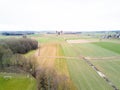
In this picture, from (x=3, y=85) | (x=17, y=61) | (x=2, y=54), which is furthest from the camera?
(x=2, y=54)

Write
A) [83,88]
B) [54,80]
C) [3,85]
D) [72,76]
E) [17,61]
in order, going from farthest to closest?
[17,61] → [72,76] → [3,85] → [83,88] → [54,80]

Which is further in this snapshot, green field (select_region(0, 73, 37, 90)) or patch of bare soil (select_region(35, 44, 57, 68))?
patch of bare soil (select_region(35, 44, 57, 68))

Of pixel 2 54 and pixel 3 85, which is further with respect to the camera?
pixel 2 54

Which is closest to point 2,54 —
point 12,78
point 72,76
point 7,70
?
point 7,70

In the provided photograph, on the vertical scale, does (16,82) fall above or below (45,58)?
below

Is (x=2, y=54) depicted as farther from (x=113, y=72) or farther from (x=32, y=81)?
(x=113, y=72)

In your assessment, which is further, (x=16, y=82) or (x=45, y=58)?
(x=45, y=58)

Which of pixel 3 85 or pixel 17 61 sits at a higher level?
pixel 17 61

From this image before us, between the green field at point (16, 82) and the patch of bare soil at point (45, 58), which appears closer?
the green field at point (16, 82)
